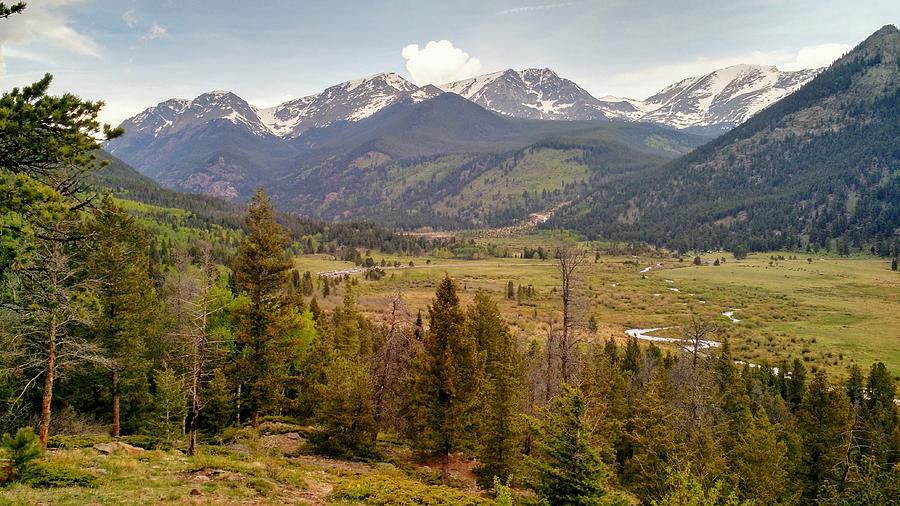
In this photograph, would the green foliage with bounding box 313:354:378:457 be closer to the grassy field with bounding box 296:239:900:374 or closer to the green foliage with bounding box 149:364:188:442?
the green foliage with bounding box 149:364:188:442

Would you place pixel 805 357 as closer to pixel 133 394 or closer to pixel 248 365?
pixel 248 365

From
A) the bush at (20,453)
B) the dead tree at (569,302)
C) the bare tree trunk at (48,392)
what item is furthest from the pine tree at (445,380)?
the bush at (20,453)

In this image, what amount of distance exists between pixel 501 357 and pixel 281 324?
17.6 metres

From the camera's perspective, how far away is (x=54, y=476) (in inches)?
608

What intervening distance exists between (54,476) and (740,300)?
12606 cm

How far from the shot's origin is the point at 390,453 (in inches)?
1400

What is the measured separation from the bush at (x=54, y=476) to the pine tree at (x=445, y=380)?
16319mm

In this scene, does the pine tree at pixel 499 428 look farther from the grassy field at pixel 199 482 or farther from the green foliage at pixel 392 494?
the green foliage at pixel 392 494

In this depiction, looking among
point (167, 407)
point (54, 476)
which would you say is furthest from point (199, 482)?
point (167, 407)

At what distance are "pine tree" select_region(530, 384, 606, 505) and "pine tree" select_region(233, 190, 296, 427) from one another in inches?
800

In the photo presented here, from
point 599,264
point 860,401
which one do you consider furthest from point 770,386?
point 599,264

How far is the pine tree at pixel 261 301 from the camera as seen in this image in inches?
1232

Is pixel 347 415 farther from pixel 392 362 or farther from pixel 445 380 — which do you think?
pixel 445 380

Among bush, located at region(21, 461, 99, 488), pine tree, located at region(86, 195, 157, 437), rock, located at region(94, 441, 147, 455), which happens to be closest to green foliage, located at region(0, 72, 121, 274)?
bush, located at region(21, 461, 99, 488)
